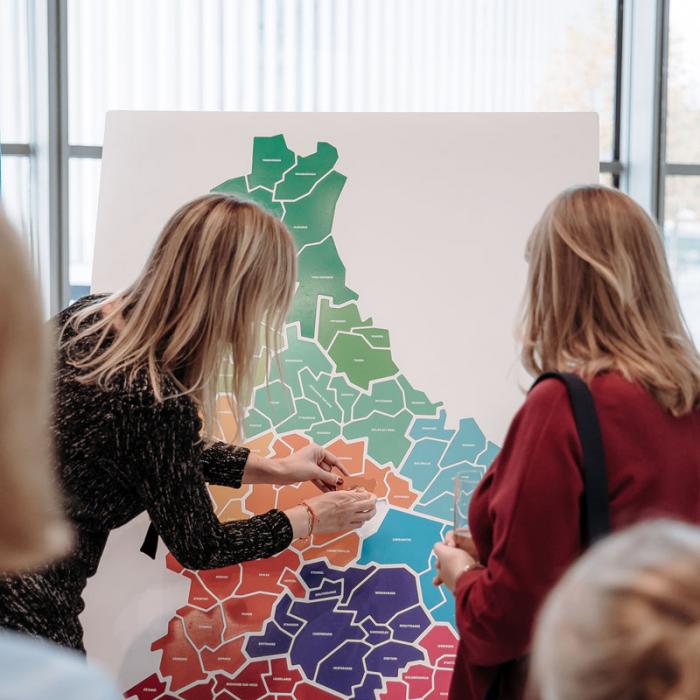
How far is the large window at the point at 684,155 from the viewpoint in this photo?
3088mm

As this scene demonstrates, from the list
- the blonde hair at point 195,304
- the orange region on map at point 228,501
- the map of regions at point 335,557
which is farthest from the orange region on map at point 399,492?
the blonde hair at point 195,304

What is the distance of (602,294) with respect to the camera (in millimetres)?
1373

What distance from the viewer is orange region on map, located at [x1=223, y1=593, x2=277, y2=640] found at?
6.98 ft

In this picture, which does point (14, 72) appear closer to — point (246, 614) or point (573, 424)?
point (246, 614)

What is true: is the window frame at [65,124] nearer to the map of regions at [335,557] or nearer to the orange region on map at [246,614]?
the map of regions at [335,557]

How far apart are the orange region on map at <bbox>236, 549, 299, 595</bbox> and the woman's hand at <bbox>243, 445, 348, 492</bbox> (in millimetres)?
171

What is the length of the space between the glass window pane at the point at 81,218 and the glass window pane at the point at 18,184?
0.49ft

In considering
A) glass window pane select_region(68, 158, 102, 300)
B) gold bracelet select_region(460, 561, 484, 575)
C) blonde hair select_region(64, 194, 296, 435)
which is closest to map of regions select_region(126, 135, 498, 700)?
blonde hair select_region(64, 194, 296, 435)

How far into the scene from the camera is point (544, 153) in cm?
236

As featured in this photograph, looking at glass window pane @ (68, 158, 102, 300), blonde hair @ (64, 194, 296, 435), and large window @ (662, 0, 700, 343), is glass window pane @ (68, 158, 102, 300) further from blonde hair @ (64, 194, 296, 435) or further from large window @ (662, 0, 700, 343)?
large window @ (662, 0, 700, 343)

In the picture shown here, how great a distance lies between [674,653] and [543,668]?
0.11 metres

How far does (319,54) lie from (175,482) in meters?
1.97

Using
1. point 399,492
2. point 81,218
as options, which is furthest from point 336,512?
point 81,218

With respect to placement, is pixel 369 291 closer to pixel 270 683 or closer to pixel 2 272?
pixel 270 683
